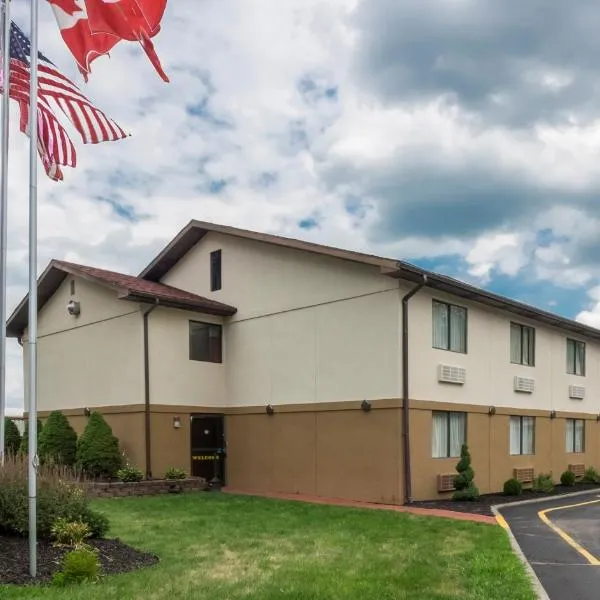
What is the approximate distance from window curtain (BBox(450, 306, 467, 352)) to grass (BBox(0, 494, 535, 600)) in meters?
5.70

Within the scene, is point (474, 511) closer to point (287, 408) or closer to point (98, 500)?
point (287, 408)

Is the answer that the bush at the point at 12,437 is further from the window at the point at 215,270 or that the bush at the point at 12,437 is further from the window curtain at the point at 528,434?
the window curtain at the point at 528,434

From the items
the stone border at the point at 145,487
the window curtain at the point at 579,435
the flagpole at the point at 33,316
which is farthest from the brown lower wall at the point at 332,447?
the flagpole at the point at 33,316

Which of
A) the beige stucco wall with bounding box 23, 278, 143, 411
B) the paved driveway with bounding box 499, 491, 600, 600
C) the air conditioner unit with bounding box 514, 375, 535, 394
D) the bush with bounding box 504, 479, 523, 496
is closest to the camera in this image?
the paved driveway with bounding box 499, 491, 600, 600

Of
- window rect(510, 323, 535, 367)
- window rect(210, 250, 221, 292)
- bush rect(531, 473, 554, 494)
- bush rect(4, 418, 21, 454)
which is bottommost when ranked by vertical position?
bush rect(531, 473, 554, 494)

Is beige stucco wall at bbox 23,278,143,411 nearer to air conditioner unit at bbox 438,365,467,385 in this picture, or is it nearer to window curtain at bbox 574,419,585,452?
air conditioner unit at bbox 438,365,467,385

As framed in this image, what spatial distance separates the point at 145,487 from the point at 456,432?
7873 millimetres

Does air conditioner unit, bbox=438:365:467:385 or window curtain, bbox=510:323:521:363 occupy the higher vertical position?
window curtain, bbox=510:323:521:363

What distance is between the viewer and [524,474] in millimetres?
21750

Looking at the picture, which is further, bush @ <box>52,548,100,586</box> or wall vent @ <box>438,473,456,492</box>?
wall vent @ <box>438,473,456,492</box>

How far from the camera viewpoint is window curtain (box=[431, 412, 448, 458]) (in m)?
18.5

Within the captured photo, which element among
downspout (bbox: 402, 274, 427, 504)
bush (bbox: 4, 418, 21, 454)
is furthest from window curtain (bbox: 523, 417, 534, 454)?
bush (bbox: 4, 418, 21, 454)

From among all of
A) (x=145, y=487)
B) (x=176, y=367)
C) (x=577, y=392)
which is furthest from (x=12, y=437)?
(x=577, y=392)

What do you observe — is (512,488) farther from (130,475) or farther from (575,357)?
(130,475)
